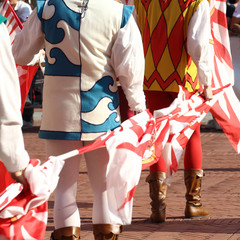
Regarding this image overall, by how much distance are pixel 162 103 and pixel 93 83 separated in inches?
63.6

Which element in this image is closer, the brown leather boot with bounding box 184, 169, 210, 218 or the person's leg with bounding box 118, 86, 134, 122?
the brown leather boot with bounding box 184, 169, 210, 218

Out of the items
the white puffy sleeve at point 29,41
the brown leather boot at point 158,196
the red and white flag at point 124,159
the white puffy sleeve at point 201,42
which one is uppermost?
the white puffy sleeve at point 29,41

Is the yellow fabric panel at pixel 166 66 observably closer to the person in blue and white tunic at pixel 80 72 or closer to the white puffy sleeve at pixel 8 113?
the person in blue and white tunic at pixel 80 72

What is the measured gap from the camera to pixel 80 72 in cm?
410

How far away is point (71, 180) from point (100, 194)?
0.19 metres

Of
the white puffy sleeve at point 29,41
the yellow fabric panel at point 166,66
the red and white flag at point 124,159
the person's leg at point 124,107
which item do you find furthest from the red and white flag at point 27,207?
the person's leg at point 124,107

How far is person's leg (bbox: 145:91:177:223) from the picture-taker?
5.56 m

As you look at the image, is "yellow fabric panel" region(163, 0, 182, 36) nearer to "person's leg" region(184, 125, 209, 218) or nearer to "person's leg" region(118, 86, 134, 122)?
"person's leg" region(118, 86, 134, 122)

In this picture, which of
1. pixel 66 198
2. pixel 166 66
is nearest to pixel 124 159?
pixel 66 198

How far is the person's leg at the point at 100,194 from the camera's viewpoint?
4203mm

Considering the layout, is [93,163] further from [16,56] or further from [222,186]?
[222,186]

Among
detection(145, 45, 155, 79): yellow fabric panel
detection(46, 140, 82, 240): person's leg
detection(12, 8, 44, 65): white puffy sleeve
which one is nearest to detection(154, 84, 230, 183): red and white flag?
detection(145, 45, 155, 79): yellow fabric panel

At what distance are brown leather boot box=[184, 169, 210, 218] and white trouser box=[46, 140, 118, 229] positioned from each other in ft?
5.09

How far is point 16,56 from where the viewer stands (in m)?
4.30
